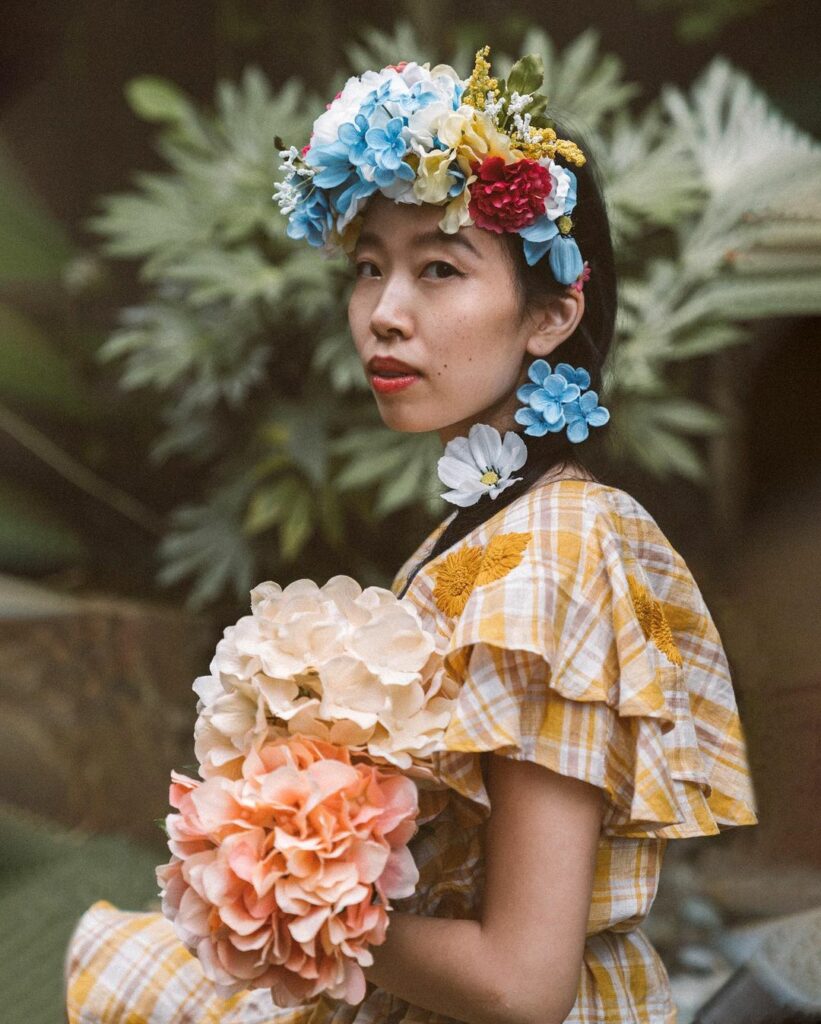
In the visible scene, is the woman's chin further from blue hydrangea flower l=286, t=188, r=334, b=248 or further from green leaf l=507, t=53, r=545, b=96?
green leaf l=507, t=53, r=545, b=96

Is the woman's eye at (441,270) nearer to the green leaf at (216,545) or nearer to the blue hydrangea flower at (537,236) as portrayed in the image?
the blue hydrangea flower at (537,236)

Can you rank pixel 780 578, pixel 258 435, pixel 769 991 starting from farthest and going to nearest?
pixel 258 435 < pixel 780 578 < pixel 769 991

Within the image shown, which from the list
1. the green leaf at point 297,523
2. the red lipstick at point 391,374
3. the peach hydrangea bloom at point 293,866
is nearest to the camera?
the peach hydrangea bloom at point 293,866

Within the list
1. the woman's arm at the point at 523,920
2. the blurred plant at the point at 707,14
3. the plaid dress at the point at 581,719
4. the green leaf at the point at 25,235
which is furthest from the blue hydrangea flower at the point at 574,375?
the green leaf at the point at 25,235

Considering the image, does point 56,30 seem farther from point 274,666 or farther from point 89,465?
point 274,666

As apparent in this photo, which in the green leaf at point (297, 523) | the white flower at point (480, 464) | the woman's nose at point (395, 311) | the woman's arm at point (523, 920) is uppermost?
the woman's nose at point (395, 311)

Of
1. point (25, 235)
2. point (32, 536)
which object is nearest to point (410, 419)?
point (32, 536)

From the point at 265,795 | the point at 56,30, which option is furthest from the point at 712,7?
the point at 265,795

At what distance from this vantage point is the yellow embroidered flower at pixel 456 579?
112 cm

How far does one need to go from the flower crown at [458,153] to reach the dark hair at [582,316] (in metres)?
0.02

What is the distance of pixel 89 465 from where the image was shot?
11.6 ft

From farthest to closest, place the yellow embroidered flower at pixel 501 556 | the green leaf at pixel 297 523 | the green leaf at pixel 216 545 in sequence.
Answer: the green leaf at pixel 216 545, the green leaf at pixel 297 523, the yellow embroidered flower at pixel 501 556

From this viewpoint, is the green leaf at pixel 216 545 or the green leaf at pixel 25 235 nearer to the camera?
the green leaf at pixel 216 545

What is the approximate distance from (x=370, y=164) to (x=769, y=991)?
128 centimetres
